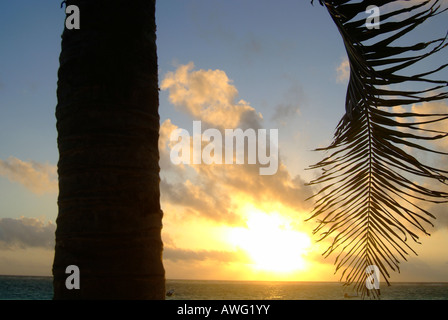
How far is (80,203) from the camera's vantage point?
2150 millimetres

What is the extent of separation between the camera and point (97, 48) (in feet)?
→ 7.76

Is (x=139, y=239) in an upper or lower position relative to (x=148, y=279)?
upper

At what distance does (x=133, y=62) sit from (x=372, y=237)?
2.25 metres

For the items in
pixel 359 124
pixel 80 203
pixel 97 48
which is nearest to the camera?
pixel 80 203

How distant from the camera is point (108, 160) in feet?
7.11

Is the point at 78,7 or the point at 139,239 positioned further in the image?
the point at 78,7

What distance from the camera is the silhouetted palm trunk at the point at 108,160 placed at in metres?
2.11

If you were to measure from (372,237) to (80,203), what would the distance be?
2272mm

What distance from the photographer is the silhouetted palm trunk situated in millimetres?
2113

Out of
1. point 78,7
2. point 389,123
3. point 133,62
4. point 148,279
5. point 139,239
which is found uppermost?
point 78,7
